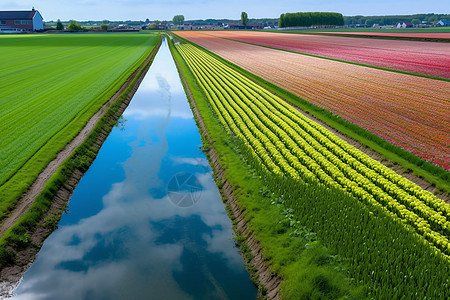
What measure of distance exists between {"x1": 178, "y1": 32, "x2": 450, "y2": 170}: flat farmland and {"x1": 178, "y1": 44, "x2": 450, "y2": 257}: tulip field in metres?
2.47

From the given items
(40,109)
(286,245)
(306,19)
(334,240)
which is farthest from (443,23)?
(286,245)

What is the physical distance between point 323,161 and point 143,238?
648cm

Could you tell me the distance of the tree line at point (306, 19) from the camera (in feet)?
545

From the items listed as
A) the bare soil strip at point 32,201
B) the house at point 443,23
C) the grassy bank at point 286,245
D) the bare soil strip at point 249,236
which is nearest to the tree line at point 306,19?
the house at point 443,23

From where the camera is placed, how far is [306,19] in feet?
547

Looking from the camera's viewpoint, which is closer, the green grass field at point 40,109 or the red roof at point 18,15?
the green grass field at point 40,109

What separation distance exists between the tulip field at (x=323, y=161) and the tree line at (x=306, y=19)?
157119 mm

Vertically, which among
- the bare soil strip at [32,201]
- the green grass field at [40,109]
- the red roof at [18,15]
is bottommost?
the bare soil strip at [32,201]

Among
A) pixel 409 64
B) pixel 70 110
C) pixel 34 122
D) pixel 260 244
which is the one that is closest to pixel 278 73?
pixel 409 64

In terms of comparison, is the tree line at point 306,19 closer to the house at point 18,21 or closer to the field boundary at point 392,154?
the house at point 18,21

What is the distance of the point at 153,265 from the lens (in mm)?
8094

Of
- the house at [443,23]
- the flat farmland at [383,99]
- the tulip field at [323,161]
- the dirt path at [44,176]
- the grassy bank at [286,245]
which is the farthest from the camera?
the house at [443,23]

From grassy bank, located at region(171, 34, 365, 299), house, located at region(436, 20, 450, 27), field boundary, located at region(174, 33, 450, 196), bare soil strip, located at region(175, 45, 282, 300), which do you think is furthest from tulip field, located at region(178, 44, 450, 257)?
house, located at region(436, 20, 450, 27)

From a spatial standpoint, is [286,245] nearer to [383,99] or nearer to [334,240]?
[334,240]
